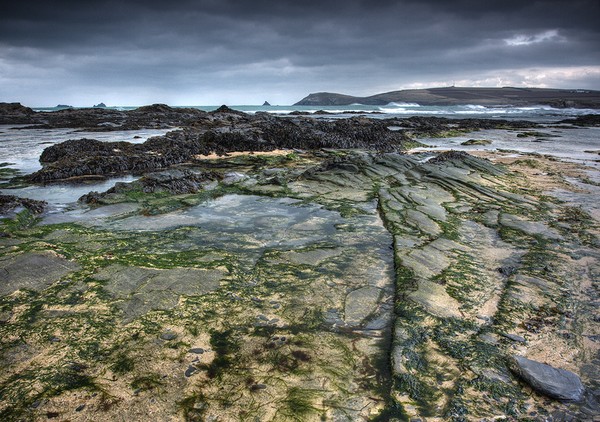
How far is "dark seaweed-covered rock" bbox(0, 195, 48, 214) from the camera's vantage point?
699cm

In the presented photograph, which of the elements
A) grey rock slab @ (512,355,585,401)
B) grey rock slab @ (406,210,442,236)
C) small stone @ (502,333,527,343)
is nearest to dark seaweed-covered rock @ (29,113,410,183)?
grey rock slab @ (406,210,442,236)

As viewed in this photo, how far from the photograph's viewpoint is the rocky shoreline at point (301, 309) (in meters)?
2.74

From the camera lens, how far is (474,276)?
4730mm

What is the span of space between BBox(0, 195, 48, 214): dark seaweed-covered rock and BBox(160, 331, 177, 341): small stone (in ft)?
17.3

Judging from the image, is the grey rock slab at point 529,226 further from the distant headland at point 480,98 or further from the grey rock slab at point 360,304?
the distant headland at point 480,98

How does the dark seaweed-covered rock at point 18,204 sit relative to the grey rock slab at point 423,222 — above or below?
above

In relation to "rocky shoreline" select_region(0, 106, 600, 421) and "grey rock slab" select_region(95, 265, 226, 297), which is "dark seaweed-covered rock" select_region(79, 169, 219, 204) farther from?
"grey rock slab" select_region(95, 265, 226, 297)

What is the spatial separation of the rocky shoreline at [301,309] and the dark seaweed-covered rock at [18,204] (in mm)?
84

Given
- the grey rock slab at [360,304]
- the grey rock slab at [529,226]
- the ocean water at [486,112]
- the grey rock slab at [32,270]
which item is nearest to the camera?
the grey rock slab at [360,304]

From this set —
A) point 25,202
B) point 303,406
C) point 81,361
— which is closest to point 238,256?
point 81,361

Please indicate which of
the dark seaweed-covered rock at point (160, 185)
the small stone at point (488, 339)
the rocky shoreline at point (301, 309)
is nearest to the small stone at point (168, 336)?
the rocky shoreline at point (301, 309)

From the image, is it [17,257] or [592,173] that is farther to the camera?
[592,173]

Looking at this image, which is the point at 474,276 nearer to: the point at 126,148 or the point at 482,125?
the point at 126,148

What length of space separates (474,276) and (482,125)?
108 ft
